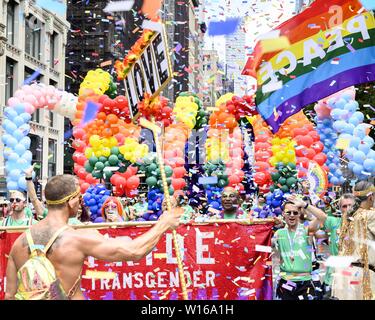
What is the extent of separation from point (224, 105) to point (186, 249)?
8.68m

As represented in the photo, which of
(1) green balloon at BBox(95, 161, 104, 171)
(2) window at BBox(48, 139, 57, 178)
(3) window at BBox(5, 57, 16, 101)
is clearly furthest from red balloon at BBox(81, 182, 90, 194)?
(2) window at BBox(48, 139, 57, 178)

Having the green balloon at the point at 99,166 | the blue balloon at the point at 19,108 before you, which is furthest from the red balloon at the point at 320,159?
the blue balloon at the point at 19,108

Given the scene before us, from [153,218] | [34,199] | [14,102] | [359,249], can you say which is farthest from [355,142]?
[14,102]

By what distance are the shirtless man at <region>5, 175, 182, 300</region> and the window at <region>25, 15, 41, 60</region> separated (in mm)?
31660

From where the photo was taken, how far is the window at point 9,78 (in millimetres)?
31203

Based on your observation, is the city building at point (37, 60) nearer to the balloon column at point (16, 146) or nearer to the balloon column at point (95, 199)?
the balloon column at point (16, 146)

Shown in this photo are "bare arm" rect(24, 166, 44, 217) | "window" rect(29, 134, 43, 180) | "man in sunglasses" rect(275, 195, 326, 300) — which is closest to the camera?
"man in sunglasses" rect(275, 195, 326, 300)

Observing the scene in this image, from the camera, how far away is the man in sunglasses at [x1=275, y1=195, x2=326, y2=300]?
5867 mm

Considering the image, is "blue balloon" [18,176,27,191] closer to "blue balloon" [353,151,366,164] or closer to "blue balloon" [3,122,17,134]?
"blue balloon" [3,122,17,134]

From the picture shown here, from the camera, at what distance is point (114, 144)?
13773 mm

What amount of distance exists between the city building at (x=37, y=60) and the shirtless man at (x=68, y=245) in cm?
2418

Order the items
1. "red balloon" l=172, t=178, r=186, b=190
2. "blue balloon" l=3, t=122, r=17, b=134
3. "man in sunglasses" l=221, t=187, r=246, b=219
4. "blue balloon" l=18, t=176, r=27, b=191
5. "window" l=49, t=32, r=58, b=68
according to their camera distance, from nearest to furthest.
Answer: "man in sunglasses" l=221, t=187, r=246, b=219, "blue balloon" l=18, t=176, r=27, b=191, "red balloon" l=172, t=178, r=186, b=190, "blue balloon" l=3, t=122, r=17, b=134, "window" l=49, t=32, r=58, b=68

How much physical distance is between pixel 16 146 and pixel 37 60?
76.3 ft
